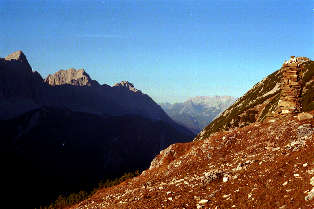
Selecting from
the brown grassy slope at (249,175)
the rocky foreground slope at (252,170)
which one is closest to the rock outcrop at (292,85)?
the rocky foreground slope at (252,170)

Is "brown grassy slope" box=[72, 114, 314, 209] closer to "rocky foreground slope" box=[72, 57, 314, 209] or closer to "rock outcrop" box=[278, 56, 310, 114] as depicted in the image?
"rocky foreground slope" box=[72, 57, 314, 209]

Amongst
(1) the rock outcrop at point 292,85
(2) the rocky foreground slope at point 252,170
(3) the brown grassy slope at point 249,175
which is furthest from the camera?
(1) the rock outcrop at point 292,85

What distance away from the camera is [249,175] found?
2314 centimetres

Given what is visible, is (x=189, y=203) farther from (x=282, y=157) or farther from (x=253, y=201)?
(x=282, y=157)

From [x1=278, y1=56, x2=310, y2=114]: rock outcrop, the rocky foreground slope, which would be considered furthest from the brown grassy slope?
[x1=278, y1=56, x2=310, y2=114]: rock outcrop

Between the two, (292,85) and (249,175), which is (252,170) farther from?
(292,85)

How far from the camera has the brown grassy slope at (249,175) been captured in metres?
18.3

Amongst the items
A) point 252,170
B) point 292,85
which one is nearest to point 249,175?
point 252,170

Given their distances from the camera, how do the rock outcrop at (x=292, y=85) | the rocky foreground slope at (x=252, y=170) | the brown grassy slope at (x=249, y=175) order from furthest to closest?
1. the rock outcrop at (x=292, y=85)
2. the rocky foreground slope at (x=252, y=170)
3. the brown grassy slope at (x=249, y=175)

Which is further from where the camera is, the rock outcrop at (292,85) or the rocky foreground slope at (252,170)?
the rock outcrop at (292,85)

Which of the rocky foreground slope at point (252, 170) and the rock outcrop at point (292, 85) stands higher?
the rock outcrop at point (292, 85)

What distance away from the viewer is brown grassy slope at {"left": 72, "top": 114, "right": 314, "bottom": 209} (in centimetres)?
1834

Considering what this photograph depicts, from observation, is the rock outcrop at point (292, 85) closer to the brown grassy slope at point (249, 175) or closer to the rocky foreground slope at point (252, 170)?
the rocky foreground slope at point (252, 170)

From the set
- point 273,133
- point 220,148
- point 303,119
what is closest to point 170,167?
point 220,148
